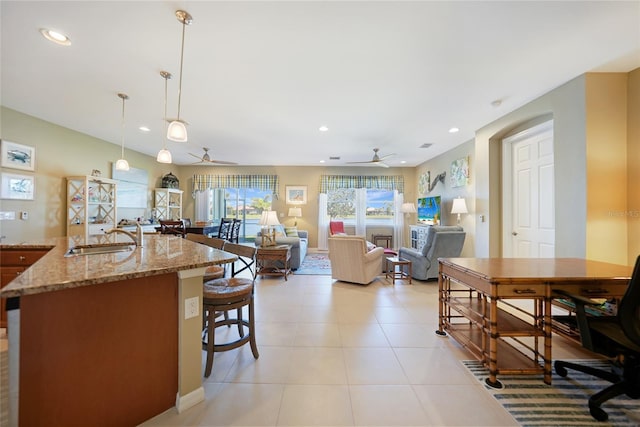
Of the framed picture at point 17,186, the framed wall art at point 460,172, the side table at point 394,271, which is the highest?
the framed wall art at point 460,172

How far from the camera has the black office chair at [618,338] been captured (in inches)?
51.3

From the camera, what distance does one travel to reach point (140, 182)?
229 inches

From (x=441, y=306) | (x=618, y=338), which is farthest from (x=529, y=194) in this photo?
(x=618, y=338)

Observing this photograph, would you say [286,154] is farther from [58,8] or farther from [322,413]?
[322,413]

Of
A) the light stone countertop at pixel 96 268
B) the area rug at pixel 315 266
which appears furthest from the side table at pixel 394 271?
the light stone countertop at pixel 96 268

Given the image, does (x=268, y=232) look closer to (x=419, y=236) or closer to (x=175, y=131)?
(x=175, y=131)

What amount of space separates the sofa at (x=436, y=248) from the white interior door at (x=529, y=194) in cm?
80

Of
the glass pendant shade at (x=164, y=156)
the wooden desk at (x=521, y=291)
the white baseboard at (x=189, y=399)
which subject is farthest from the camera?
the glass pendant shade at (x=164, y=156)

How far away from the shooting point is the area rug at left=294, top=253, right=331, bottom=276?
474cm

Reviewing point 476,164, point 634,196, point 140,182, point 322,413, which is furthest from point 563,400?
point 140,182

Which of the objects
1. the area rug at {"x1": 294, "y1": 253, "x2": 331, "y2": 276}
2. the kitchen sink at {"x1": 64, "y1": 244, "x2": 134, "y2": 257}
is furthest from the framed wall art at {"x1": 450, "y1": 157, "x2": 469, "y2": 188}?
the kitchen sink at {"x1": 64, "y1": 244, "x2": 134, "y2": 257}

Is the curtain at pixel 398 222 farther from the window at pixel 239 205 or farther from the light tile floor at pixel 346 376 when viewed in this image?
the light tile floor at pixel 346 376

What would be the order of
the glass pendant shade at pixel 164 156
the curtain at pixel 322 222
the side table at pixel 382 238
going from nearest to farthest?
the glass pendant shade at pixel 164 156
the side table at pixel 382 238
the curtain at pixel 322 222

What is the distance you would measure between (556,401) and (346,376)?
1356mm
